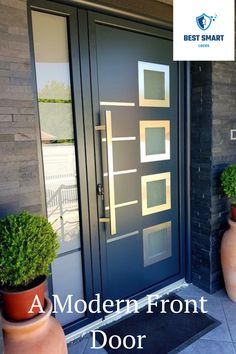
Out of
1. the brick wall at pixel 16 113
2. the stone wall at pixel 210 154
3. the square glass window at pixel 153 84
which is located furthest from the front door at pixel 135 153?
the brick wall at pixel 16 113

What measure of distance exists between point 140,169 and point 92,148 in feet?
1.49

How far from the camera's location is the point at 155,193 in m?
2.28

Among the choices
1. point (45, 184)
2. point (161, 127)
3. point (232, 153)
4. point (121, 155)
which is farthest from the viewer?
point (232, 153)

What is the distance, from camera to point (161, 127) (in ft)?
7.36

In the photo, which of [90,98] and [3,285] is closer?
[3,285]

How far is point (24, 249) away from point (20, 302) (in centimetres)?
24

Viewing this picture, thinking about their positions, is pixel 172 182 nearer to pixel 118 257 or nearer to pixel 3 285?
pixel 118 257

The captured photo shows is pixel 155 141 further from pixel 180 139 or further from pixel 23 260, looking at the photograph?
pixel 23 260

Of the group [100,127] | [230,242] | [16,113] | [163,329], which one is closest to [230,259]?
[230,242]

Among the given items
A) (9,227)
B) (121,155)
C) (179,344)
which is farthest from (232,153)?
(9,227)

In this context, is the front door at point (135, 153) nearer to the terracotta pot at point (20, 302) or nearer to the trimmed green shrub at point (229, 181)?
the trimmed green shrub at point (229, 181)

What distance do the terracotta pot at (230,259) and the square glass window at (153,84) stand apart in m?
1.10

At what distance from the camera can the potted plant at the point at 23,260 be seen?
1.11 metres

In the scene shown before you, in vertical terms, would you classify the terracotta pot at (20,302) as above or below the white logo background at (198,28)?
below
